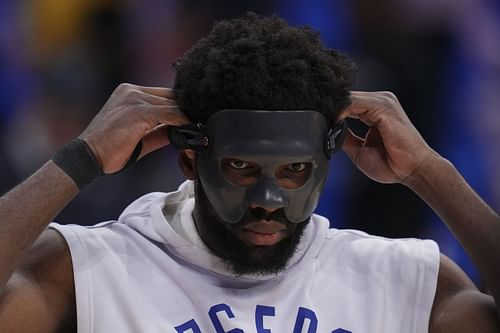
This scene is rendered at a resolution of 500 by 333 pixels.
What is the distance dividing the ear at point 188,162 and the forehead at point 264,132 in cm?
20

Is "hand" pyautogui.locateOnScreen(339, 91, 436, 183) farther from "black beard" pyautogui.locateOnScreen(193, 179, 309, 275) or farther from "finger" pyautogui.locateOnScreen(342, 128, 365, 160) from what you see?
"black beard" pyautogui.locateOnScreen(193, 179, 309, 275)

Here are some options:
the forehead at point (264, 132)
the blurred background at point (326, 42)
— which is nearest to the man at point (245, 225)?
the forehead at point (264, 132)

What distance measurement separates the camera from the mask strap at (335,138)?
280cm

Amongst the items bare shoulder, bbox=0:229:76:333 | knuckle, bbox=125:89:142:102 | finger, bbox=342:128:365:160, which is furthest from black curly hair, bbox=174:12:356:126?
bare shoulder, bbox=0:229:76:333

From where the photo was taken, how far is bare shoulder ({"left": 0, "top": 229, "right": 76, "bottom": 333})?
8.75 feet

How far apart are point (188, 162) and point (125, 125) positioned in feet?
0.79

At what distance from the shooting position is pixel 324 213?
5066 mm

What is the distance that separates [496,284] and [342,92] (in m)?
0.71

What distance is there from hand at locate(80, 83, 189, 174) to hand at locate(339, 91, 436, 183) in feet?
1.73

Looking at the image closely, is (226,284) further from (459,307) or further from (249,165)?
(459,307)

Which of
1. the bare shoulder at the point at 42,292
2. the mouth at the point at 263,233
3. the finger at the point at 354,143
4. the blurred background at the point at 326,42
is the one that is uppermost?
the finger at the point at 354,143

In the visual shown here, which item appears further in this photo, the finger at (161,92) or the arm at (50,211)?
the finger at (161,92)

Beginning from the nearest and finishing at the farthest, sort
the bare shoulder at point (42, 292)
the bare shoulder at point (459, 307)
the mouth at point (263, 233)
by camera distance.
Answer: the bare shoulder at point (42, 292) → the mouth at point (263, 233) → the bare shoulder at point (459, 307)

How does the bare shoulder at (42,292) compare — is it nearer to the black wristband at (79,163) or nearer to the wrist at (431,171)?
the black wristband at (79,163)
